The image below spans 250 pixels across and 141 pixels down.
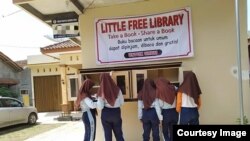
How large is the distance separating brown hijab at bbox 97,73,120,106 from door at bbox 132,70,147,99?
0.78 m

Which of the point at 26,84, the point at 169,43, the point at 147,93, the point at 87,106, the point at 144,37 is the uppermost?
the point at 144,37

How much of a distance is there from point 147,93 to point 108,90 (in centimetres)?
80

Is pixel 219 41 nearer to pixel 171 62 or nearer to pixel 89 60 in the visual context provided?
pixel 171 62

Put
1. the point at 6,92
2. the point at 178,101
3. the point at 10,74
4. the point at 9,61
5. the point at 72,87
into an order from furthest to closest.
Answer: the point at 10,74
the point at 9,61
the point at 6,92
the point at 72,87
the point at 178,101

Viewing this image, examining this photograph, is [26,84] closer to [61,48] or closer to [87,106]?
[61,48]

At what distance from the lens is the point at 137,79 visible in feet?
24.9

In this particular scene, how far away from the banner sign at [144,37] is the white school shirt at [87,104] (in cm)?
125

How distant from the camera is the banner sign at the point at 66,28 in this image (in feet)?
28.2

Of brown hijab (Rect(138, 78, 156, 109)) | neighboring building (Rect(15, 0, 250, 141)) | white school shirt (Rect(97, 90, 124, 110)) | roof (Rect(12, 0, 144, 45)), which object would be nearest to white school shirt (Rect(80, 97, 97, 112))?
white school shirt (Rect(97, 90, 124, 110))

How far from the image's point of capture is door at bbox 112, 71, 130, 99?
7.62 m

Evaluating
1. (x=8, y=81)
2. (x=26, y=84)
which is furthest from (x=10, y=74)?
(x=8, y=81)

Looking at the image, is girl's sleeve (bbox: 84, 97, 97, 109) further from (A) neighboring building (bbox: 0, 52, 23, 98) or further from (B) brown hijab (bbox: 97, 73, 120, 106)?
(A) neighboring building (bbox: 0, 52, 23, 98)

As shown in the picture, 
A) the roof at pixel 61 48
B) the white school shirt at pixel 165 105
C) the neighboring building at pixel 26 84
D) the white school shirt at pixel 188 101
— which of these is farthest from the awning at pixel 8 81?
the white school shirt at pixel 188 101

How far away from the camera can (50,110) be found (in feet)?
75.7
